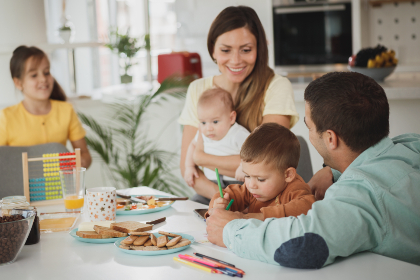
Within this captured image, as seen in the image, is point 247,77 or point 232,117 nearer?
point 232,117

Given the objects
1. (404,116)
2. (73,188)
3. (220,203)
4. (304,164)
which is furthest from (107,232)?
(404,116)

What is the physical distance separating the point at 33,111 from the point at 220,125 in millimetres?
1303

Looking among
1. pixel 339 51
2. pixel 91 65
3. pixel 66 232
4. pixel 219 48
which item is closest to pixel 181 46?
pixel 91 65

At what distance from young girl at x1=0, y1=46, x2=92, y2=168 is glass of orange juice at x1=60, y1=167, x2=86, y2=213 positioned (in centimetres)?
103

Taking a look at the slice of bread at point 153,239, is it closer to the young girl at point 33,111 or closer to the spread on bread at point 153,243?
the spread on bread at point 153,243

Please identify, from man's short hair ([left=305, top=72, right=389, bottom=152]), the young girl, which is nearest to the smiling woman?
man's short hair ([left=305, top=72, right=389, bottom=152])

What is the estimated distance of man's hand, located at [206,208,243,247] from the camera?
117cm

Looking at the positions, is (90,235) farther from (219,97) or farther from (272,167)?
(219,97)

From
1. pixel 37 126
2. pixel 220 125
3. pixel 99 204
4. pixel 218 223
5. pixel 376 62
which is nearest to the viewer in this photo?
pixel 218 223

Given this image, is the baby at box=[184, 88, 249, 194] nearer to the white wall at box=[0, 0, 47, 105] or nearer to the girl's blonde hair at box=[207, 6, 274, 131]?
the girl's blonde hair at box=[207, 6, 274, 131]

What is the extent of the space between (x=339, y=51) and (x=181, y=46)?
193 cm

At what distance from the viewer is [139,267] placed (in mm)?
1044

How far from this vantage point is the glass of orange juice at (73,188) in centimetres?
161

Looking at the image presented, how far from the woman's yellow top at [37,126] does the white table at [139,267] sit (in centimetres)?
152
